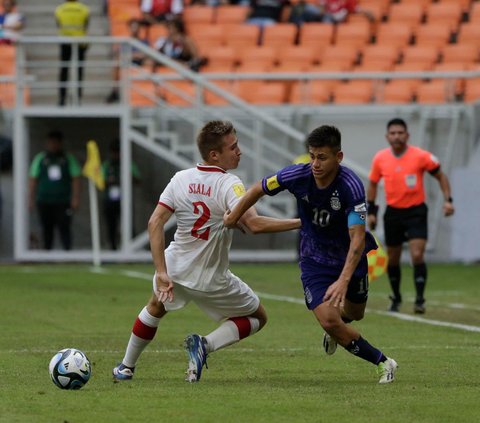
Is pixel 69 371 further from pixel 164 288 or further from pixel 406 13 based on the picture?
pixel 406 13

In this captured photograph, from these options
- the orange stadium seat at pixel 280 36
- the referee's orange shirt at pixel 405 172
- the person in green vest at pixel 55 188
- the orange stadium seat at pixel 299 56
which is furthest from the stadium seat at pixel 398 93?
the referee's orange shirt at pixel 405 172

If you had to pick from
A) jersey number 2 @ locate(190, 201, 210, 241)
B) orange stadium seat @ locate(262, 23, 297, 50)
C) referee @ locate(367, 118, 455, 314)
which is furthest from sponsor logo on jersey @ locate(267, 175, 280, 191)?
orange stadium seat @ locate(262, 23, 297, 50)

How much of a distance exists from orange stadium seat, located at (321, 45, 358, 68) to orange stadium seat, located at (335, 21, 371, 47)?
27 cm

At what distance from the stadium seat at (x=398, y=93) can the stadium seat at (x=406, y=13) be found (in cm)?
236

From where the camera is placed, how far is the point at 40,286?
1895 cm

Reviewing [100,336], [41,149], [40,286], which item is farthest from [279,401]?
[41,149]

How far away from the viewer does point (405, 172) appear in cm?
1537

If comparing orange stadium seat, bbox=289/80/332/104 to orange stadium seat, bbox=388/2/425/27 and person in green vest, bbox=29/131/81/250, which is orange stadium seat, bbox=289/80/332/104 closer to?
orange stadium seat, bbox=388/2/425/27

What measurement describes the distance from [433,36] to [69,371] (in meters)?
20.3

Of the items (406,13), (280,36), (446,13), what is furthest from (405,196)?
(406,13)

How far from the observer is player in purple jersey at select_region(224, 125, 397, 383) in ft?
29.6

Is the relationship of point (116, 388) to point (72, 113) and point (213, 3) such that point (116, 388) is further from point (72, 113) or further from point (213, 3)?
point (213, 3)

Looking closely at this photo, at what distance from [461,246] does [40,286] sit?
9.37 meters

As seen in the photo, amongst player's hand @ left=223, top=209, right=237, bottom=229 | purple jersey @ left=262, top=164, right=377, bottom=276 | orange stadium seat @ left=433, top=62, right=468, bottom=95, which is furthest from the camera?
orange stadium seat @ left=433, top=62, right=468, bottom=95
